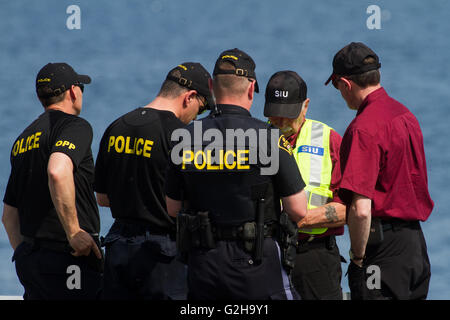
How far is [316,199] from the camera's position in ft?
14.3

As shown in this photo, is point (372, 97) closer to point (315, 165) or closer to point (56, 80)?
point (315, 165)

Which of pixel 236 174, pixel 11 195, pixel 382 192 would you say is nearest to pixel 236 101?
pixel 236 174

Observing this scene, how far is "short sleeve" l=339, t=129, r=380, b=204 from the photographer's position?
383 cm

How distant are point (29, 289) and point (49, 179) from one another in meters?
0.81

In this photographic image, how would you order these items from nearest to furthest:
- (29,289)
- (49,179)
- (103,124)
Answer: (49,179) < (29,289) < (103,124)

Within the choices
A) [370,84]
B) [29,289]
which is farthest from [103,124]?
[370,84]

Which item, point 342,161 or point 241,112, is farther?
point 342,161

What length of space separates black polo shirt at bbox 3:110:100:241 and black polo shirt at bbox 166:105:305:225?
38.9 inches

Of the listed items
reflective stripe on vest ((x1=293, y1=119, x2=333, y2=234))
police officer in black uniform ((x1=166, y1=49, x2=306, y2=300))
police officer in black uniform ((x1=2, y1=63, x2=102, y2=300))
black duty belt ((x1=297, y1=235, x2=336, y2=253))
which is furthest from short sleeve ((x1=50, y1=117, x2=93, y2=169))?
black duty belt ((x1=297, y1=235, x2=336, y2=253))

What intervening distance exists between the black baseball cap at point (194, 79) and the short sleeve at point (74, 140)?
2.13 feet

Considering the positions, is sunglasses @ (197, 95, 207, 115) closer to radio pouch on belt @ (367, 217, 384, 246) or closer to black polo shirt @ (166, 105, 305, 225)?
black polo shirt @ (166, 105, 305, 225)
